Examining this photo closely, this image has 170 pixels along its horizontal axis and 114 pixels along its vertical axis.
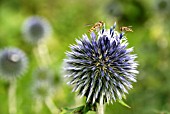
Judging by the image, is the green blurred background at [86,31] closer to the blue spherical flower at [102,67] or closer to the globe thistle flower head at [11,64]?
the globe thistle flower head at [11,64]

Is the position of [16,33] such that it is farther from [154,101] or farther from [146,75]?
[154,101]

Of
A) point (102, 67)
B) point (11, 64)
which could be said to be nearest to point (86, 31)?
point (11, 64)

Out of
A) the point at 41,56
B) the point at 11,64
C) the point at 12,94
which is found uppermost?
the point at 41,56

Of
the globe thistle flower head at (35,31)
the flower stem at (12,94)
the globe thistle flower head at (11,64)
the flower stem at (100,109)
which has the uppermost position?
the globe thistle flower head at (35,31)

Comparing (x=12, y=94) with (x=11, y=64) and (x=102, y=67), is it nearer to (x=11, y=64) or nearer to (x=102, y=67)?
(x=11, y=64)

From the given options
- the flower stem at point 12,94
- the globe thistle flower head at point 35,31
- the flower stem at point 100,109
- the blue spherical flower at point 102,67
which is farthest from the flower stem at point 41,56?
the flower stem at point 100,109

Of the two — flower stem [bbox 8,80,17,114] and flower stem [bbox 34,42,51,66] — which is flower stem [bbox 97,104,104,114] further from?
flower stem [bbox 34,42,51,66]
